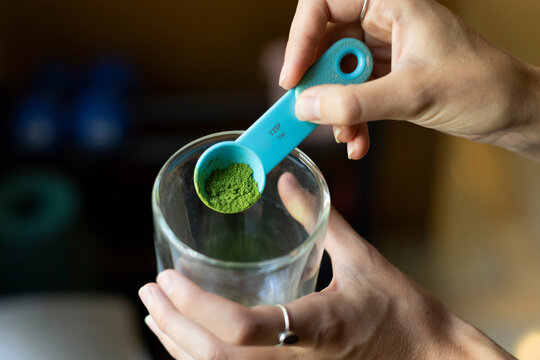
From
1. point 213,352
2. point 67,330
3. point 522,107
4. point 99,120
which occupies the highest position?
point 522,107

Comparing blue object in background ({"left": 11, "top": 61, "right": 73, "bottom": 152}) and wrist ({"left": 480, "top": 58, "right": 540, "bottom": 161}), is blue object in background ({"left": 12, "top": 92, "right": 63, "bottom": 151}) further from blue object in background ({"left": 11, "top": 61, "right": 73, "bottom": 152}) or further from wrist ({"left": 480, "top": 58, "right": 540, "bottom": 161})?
wrist ({"left": 480, "top": 58, "right": 540, "bottom": 161})

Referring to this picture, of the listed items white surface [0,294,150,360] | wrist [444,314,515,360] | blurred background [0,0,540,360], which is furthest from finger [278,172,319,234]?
blurred background [0,0,540,360]

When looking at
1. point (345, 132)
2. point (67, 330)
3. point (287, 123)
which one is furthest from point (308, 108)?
point (67, 330)

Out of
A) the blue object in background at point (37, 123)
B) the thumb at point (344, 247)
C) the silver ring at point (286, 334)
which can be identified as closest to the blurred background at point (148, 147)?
the blue object in background at point (37, 123)

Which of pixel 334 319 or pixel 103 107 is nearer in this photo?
Answer: pixel 334 319

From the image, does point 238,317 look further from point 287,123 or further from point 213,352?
point 287,123

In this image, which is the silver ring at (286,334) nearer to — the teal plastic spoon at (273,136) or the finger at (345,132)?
the teal plastic spoon at (273,136)

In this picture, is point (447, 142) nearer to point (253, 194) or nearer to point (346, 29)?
point (346, 29)
